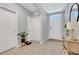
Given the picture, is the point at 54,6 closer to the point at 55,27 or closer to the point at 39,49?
the point at 55,27

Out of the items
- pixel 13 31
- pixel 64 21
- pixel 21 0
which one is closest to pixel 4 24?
pixel 13 31

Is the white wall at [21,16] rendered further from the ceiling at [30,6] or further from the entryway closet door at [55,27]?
the entryway closet door at [55,27]

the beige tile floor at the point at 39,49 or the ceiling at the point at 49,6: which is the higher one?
the ceiling at the point at 49,6

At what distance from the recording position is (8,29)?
Answer: 1.80m

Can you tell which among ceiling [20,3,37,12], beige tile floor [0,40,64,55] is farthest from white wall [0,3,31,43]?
beige tile floor [0,40,64,55]

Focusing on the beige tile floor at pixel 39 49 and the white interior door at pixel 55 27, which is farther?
the white interior door at pixel 55 27

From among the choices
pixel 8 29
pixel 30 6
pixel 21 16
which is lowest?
pixel 8 29

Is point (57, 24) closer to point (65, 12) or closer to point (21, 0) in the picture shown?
point (65, 12)

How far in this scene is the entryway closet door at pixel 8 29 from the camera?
172cm

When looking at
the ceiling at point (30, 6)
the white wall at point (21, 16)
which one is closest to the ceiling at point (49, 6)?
the ceiling at point (30, 6)

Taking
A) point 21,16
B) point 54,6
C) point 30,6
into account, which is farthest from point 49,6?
point 21,16

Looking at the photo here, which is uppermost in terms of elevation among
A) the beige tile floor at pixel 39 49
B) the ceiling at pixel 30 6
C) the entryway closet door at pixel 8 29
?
the ceiling at pixel 30 6

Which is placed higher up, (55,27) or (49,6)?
(49,6)

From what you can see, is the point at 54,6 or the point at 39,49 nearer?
the point at 54,6
